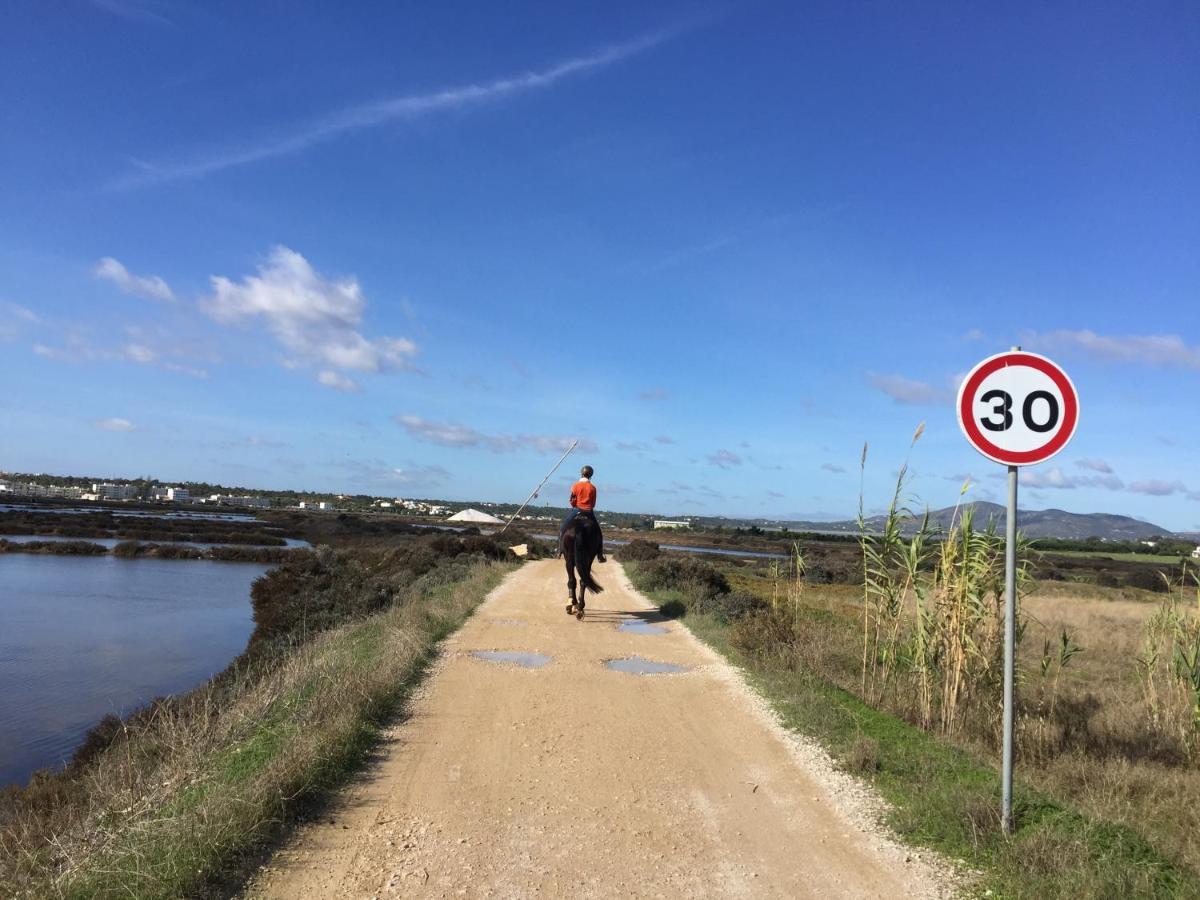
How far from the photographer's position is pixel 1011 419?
5.21 m

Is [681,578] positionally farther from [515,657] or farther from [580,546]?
[515,657]

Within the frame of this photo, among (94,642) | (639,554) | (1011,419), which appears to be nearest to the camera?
(1011,419)

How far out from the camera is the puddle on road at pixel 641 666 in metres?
10.1

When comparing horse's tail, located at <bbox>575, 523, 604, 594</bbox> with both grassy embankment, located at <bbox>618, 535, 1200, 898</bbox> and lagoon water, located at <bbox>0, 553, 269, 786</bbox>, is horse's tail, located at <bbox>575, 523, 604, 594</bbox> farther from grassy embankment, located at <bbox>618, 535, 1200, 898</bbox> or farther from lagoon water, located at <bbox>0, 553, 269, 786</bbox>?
lagoon water, located at <bbox>0, 553, 269, 786</bbox>

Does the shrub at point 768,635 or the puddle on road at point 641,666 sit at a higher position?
the shrub at point 768,635

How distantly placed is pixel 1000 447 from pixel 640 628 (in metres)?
9.28

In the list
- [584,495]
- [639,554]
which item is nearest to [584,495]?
[584,495]

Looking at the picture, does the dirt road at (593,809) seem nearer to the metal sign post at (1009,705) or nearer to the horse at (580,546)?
the metal sign post at (1009,705)

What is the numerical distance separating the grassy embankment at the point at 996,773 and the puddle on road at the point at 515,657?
2.62m

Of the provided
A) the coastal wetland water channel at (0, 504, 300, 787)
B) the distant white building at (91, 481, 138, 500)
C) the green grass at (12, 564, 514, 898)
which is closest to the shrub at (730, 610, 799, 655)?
the green grass at (12, 564, 514, 898)

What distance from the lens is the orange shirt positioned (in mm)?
14031

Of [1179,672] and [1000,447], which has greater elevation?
[1000,447]

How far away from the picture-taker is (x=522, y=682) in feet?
29.7

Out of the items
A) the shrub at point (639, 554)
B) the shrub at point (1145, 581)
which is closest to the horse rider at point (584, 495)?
the shrub at point (639, 554)
